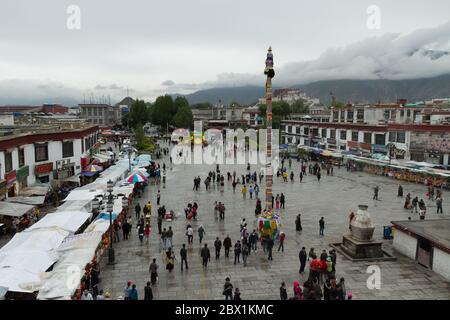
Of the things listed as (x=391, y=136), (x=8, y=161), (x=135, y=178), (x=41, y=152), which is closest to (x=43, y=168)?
(x=41, y=152)

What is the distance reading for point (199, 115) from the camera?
136750 millimetres

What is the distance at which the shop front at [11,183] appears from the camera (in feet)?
79.0

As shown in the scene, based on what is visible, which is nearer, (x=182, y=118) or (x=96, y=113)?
(x=182, y=118)

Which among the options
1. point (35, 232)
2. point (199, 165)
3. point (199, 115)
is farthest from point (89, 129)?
point (199, 115)

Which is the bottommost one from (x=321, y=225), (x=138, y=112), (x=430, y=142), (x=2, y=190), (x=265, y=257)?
(x=265, y=257)

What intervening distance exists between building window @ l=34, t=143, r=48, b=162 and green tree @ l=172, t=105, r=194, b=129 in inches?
2640

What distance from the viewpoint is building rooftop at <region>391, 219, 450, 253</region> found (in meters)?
15.7

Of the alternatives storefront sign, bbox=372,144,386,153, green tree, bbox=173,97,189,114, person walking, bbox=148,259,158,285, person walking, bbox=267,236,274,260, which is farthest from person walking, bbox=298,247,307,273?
green tree, bbox=173,97,189,114

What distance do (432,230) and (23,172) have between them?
82.7 ft

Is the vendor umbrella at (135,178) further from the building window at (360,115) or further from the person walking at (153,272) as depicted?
the building window at (360,115)

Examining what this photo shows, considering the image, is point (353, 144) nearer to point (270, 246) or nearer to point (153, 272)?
point (270, 246)

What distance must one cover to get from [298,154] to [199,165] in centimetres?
1694

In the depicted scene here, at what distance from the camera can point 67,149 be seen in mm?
34031
